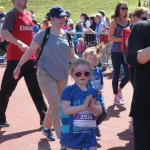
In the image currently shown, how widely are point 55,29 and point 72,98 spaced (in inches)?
80.5

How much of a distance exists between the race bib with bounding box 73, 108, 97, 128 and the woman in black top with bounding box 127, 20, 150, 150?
0.75m

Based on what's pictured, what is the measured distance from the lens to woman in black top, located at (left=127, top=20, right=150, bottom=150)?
3.53 m

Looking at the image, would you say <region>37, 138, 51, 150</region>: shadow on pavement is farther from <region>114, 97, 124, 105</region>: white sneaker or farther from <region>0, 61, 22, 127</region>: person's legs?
<region>114, 97, 124, 105</region>: white sneaker

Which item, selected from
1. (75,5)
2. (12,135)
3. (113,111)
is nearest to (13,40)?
(12,135)

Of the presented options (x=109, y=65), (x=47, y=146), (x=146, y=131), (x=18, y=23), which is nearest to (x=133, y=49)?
(x=146, y=131)

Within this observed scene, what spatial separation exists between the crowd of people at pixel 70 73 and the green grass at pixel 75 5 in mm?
29707

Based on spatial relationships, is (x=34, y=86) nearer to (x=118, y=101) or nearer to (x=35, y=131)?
(x=35, y=131)

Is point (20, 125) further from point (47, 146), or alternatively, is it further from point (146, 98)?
point (146, 98)

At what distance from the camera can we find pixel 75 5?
42438mm

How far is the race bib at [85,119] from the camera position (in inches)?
171

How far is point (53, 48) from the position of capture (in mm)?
6156

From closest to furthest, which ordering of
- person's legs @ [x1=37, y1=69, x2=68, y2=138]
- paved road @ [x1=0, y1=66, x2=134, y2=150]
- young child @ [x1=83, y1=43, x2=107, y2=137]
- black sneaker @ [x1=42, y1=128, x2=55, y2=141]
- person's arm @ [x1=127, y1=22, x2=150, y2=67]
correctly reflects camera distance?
person's arm @ [x1=127, y1=22, x2=150, y2=67]
young child @ [x1=83, y1=43, x2=107, y2=137]
person's legs @ [x1=37, y1=69, x2=68, y2=138]
paved road @ [x1=0, y1=66, x2=134, y2=150]
black sneaker @ [x1=42, y1=128, x2=55, y2=141]

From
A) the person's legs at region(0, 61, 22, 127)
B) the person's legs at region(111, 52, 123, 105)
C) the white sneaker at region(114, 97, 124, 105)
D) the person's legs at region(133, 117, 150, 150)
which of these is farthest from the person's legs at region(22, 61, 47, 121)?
the person's legs at region(133, 117, 150, 150)

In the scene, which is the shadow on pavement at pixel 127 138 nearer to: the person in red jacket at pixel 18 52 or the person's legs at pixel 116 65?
the person in red jacket at pixel 18 52
